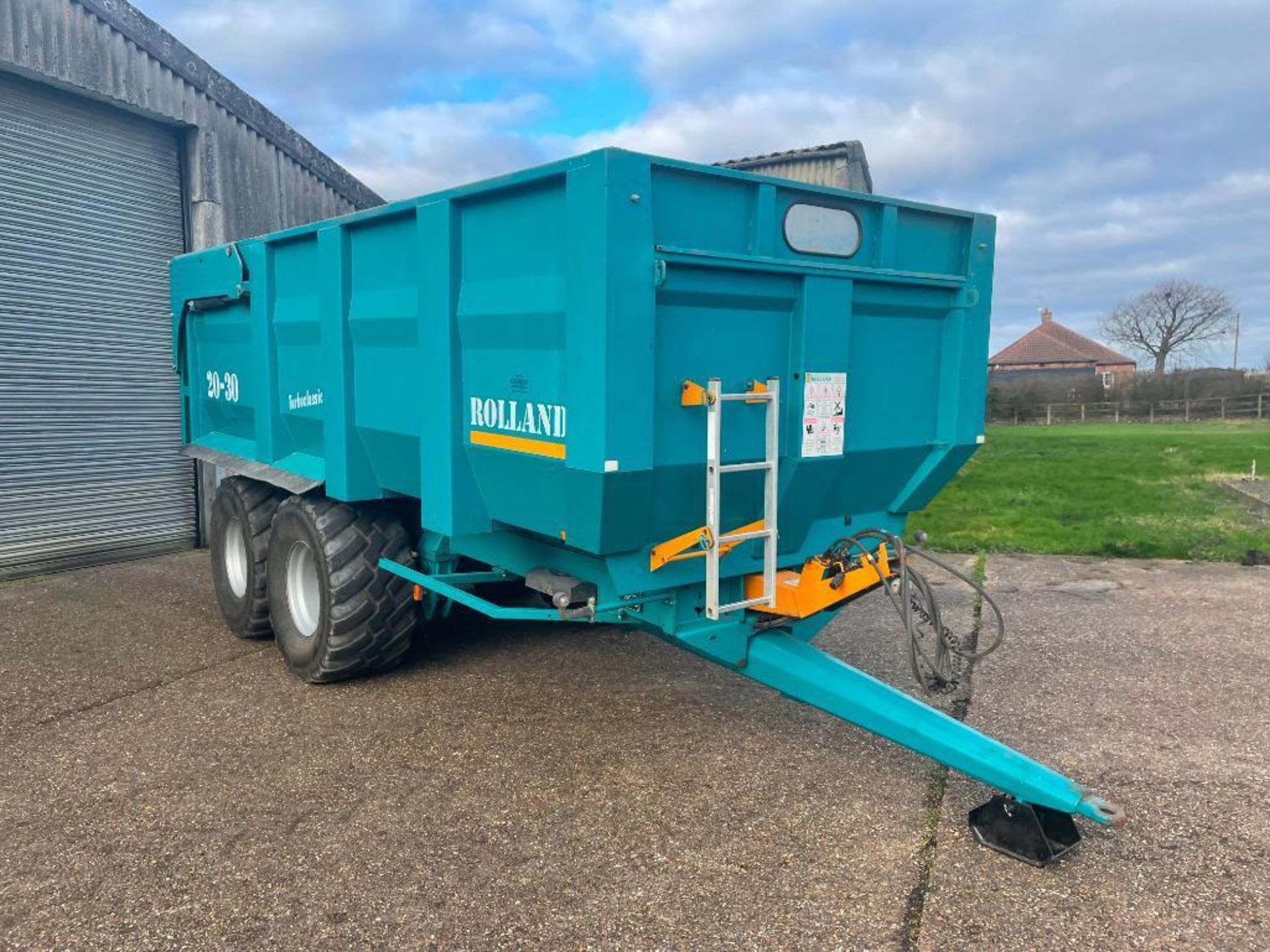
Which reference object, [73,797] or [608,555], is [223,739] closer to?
[73,797]

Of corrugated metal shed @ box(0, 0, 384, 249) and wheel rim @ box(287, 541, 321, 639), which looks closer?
wheel rim @ box(287, 541, 321, 639)

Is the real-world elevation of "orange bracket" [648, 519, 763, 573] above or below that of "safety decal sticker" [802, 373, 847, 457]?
below

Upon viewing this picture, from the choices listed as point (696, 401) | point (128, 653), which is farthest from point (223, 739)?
point (696, 401)

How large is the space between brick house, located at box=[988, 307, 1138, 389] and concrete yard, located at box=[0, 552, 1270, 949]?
190 ft

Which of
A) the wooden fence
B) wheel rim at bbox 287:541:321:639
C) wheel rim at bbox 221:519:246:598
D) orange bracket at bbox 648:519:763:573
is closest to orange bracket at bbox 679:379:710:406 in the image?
orange bracket at bbox 648:519:763:573

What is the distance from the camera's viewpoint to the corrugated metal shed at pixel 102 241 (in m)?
7.71

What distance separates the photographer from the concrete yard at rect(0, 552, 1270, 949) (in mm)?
2990

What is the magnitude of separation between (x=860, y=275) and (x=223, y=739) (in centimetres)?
354

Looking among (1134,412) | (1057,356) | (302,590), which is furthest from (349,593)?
(1057,356)

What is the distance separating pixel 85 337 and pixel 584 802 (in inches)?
276

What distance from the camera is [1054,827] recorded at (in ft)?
11.0

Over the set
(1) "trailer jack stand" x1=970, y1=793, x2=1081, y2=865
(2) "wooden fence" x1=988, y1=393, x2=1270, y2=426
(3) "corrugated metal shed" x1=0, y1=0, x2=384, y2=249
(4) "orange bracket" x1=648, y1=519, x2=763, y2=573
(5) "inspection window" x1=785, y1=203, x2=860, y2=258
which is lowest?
(1) "trailer jack stand" x1=970, y1=793, x2=1081, y2=865

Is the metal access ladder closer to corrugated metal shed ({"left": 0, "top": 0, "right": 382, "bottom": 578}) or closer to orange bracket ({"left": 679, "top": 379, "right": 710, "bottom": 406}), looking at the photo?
orange bracket ({"left": 679, "top": 379, "right": 710, "bottom": 406})

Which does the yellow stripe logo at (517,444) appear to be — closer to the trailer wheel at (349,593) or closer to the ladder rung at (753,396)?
the ladder rung at (753,396)
